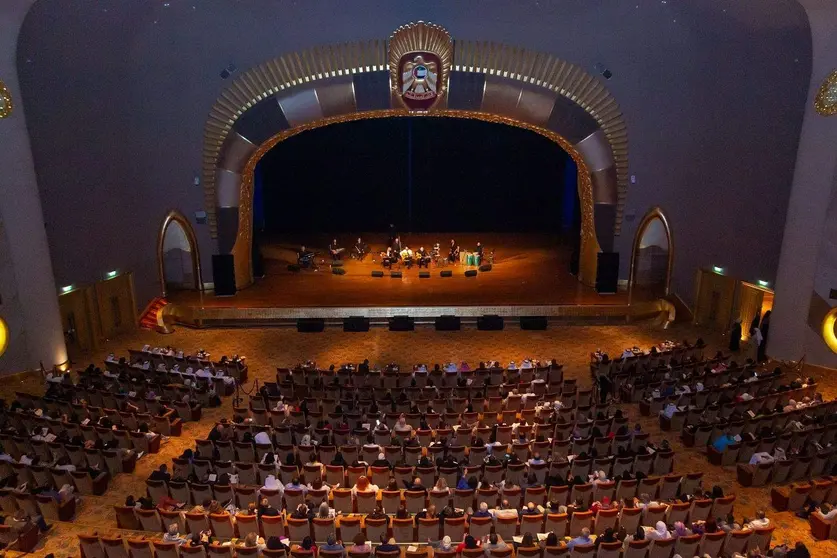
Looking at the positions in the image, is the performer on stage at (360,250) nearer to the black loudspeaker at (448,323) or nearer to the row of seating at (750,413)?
the black loudspeaker at (448,323)

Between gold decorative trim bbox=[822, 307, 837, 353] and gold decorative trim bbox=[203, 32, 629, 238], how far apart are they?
7958 mm

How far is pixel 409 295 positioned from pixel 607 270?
6.91 meters

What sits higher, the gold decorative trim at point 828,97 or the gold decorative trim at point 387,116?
the gold decorative trim at point 828,97

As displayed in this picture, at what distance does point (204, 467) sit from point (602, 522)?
6931 mm

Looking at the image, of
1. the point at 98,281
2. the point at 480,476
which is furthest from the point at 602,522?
the point at 98,281

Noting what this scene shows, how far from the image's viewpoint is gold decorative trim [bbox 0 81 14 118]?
609 inches

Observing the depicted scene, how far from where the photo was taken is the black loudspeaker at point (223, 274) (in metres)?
22.7

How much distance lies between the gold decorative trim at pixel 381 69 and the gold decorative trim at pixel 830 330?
7.96 meters

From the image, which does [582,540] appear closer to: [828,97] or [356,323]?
[356,323]

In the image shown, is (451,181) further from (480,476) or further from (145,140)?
(480,476)

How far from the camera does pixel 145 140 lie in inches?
852

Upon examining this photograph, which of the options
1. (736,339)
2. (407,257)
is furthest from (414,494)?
(407,257)

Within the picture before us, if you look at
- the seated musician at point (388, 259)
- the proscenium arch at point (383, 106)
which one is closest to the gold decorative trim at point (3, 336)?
the proscenium arch at point (383, 106)

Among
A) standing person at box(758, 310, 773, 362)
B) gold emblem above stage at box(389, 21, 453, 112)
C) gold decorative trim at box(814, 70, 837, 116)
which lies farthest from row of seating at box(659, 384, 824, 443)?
gold emblem above stage at box(389, 21, 453, 112)
